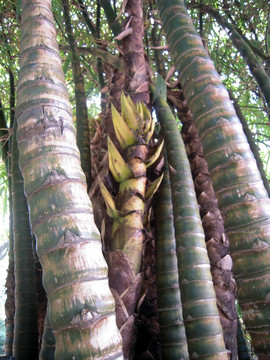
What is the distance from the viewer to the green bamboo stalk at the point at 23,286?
1685 millimetres

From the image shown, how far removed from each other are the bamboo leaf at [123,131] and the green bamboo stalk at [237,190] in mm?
324

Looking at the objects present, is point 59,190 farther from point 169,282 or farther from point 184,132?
point 184,132

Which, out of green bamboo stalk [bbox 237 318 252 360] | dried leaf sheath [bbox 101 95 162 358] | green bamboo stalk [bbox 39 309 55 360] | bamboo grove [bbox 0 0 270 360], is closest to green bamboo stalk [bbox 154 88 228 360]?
bamboo grove [bbox 0 0 270 360]

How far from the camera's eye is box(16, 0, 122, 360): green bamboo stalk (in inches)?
29.6

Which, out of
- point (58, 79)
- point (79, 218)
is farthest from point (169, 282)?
point (58, 79)

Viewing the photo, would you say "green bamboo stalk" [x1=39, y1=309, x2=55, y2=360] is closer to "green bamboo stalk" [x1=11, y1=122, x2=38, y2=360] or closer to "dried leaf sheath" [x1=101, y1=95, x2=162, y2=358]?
"dried leaf sheath" [x1=101, y1=95, x2=162, y2=358]

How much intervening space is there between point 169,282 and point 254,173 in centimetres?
69

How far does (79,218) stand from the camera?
85 centimetres

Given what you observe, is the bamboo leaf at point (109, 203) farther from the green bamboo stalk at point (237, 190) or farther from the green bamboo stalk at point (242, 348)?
the green bamboo stalk at point (242, 348)

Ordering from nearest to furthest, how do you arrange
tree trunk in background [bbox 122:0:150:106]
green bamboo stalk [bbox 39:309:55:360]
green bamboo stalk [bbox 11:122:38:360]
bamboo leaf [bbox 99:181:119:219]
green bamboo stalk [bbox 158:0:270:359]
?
green bamboo stalk [bbox 158:0:270:359] → green bamboo stalk [bbox 39:309:55:360] → bamboo leaf [bbox 99:181:119:219] → green bamboo stalk [bbox 11:122:38:360] → tree trunk in background [bbox 122:0:150:106]

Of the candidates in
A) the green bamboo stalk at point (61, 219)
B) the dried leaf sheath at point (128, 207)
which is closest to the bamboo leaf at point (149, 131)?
the dried leaf sheath at point (128, 207)

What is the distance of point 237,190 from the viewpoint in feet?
3.65

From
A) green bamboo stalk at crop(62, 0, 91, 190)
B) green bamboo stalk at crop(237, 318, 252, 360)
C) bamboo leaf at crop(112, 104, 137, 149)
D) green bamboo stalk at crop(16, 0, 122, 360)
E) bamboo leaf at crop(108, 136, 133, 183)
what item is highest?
green bamboo stalk at crop(62, 0, 91, 190)

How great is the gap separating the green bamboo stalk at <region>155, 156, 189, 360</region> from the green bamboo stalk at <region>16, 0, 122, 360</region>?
→ 800 millimetres
